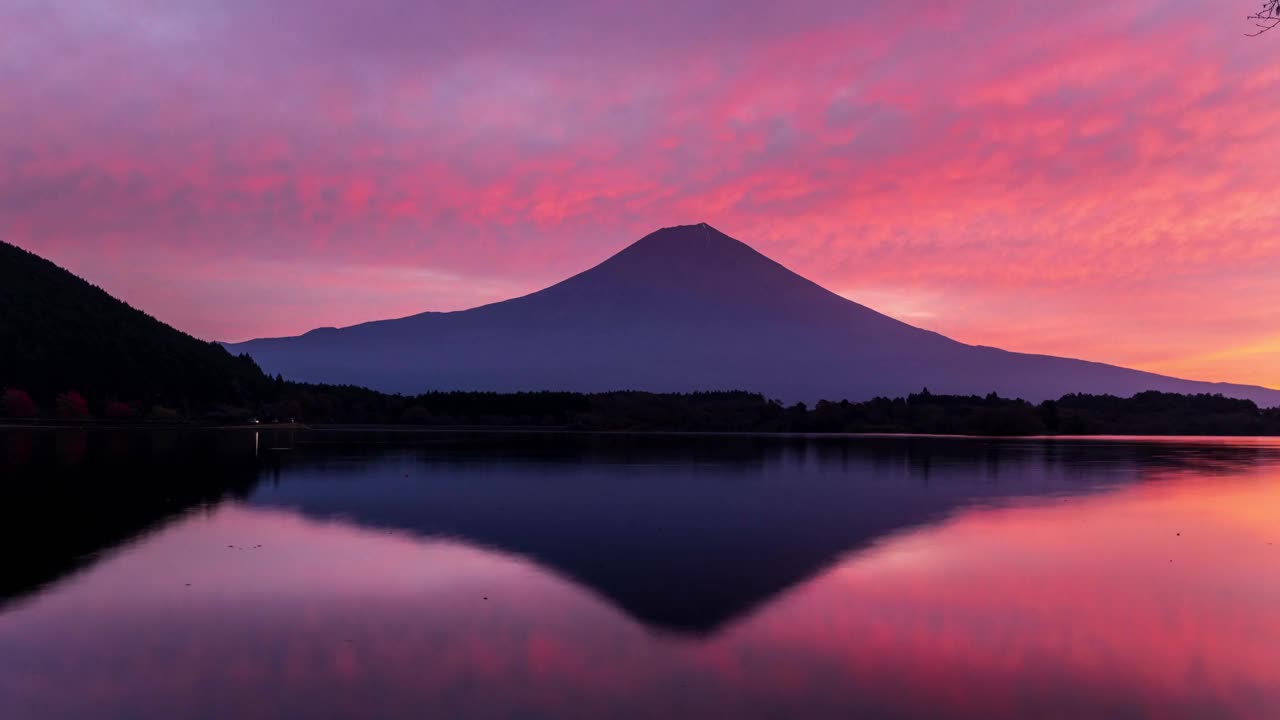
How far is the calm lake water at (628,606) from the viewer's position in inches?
340

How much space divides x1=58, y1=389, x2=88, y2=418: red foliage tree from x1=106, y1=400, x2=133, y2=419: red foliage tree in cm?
256

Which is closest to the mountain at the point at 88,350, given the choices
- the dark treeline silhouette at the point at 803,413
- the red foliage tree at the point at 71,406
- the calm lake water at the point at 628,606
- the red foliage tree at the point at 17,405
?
the red foliage tree at the point at 71,406

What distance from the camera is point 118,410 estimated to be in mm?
112812

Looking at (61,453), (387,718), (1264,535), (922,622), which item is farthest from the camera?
(61,453)

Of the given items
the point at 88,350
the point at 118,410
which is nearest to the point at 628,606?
the point at 118,410

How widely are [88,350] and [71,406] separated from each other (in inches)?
734

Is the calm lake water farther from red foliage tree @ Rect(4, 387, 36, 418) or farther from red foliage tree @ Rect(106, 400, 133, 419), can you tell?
red foliage tree @ Rect(106, 400, 133, 419)

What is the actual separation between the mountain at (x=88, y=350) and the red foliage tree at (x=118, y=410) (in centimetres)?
438

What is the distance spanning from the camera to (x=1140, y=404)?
136 metres

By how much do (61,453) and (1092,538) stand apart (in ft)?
148

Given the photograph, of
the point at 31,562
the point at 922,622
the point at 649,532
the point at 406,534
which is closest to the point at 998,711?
the point at 922,622

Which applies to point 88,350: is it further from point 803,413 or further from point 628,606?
point 628,606

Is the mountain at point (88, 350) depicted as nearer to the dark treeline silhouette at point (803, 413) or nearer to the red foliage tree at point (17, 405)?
the red foliage tree at point (17, 405)

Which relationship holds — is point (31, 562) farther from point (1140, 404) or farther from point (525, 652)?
point (1140, 404)
